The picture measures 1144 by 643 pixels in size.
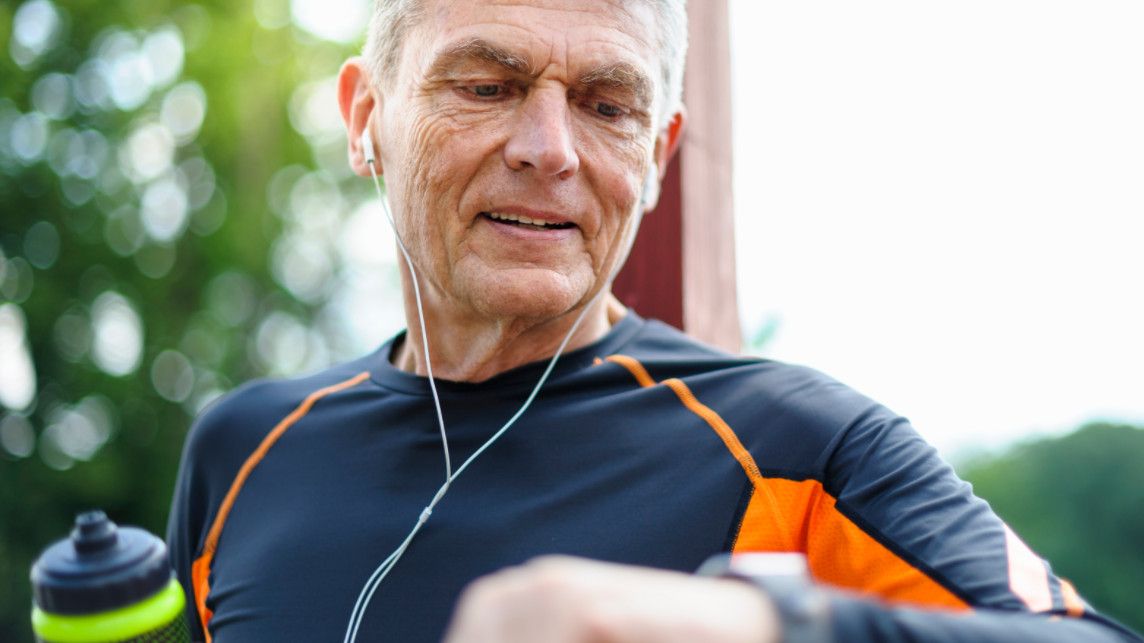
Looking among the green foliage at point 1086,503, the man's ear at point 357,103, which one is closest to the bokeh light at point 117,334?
the green foliage at point 1086,503

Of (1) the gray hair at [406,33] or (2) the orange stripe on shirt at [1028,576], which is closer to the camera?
(2) the orange stripe on shirt at [1028,576]

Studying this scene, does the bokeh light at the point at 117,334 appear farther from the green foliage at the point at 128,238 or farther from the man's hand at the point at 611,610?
the man's hand at the point at 611,610

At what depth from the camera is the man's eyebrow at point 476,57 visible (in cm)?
149

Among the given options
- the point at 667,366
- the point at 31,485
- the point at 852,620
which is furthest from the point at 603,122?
the point at 31,485

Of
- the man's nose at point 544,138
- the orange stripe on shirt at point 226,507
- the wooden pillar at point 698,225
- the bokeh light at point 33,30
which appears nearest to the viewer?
the man's nose at point 544,138

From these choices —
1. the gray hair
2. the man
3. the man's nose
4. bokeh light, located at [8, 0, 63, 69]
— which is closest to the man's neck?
the man

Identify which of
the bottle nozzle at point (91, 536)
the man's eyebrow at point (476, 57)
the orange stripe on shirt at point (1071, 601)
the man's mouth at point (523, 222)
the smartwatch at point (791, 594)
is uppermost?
the man's eyebrow at point (476, 57)

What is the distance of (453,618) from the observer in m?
1.39

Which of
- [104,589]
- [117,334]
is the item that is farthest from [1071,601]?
[117,334]

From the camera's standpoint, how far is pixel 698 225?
2086 mm

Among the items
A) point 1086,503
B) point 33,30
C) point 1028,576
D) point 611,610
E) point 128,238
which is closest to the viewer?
point 611,610

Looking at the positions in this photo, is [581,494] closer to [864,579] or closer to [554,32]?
[864,579]

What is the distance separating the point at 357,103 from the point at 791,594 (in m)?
1.37

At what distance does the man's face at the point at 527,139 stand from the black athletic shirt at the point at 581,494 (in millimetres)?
188
